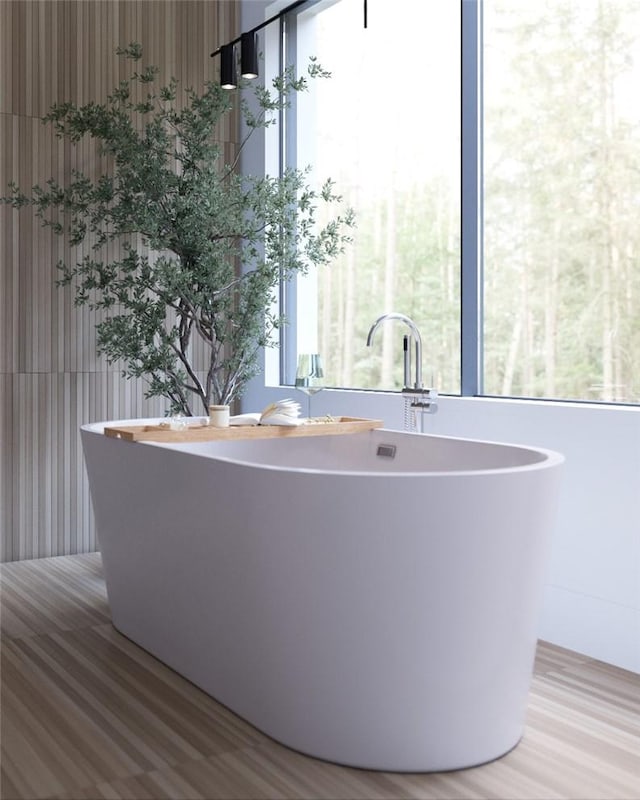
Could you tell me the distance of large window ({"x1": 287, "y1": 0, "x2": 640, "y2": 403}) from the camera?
386cm

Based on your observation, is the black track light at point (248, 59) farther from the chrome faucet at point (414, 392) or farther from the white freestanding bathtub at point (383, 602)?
the white freestanding bathtub at point (383, 602)

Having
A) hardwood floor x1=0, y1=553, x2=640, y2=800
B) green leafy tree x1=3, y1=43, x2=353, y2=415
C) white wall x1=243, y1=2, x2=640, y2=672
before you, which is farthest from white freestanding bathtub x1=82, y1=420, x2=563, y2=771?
green leafy tree x1=3, y1=43, x2=353, y2=415

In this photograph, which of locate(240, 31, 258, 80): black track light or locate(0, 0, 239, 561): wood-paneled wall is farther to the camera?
locate(0, 0, 239, 561): wood-paneled wall

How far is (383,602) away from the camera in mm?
2047

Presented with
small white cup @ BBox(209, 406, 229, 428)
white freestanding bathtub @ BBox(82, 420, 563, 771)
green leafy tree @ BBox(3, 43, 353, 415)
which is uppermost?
→ green leafy tree @ BBox(3, 43, 353, 415)

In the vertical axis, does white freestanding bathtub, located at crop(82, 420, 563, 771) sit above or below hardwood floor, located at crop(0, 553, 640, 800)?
above

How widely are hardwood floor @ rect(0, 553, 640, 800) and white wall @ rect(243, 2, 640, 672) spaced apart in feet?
0.33

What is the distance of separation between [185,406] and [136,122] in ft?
5.28

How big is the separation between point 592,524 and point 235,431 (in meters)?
1.28

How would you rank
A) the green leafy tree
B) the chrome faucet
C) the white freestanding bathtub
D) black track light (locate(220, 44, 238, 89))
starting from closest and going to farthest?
the white freestanding bathtub < the chrome faucet < the green leafy tree < black track light (locate(220, 44, 238, 89))

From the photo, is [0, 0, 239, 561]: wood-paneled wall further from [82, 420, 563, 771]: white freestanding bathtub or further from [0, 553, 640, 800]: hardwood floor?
[82, 420, 563, 771]: white freestanding bathtub

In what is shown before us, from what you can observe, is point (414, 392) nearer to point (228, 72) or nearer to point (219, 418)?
point (219, 418)

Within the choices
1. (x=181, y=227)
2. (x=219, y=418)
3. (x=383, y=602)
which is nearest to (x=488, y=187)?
(x=181, y=227)

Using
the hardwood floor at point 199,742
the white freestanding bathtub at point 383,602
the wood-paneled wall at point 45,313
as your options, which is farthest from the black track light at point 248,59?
the hardwood floor at point 199,742
